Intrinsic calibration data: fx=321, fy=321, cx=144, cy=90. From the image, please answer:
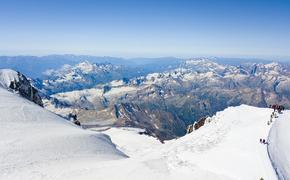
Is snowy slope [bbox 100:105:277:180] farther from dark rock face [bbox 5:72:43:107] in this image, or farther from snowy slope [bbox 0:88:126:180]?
dark rock face [bbox 5:72:43:107]

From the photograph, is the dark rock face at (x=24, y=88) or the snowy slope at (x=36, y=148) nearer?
the snowy slope at (x=36, y=148)

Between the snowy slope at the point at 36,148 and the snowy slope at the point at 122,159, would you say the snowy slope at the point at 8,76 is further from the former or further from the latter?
the snowy slope at the point at 122,159

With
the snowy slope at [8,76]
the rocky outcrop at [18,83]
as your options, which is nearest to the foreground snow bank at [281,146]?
the rocky outcrop at [18,83]

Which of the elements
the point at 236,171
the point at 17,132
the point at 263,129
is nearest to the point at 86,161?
the point at 17,132

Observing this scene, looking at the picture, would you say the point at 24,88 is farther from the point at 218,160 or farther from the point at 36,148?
the point at 218,160

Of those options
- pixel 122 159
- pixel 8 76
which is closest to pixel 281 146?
pixel 122 159

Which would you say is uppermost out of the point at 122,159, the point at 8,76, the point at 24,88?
the point at 122,159

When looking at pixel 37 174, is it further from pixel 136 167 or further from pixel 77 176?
pixel 136 167
